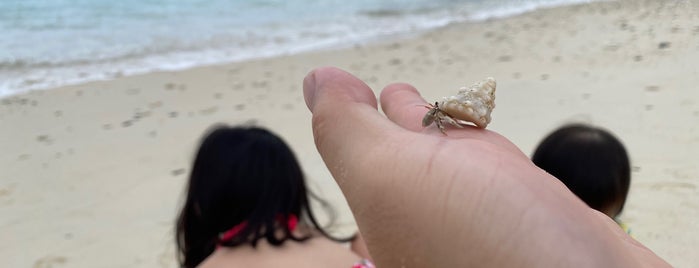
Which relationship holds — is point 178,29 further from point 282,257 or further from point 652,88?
point 282,257

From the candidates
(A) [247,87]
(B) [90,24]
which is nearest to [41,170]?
(A) [247,87]

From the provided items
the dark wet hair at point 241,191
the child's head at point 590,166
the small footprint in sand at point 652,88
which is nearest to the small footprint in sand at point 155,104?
the dark wet hair at point 241,191

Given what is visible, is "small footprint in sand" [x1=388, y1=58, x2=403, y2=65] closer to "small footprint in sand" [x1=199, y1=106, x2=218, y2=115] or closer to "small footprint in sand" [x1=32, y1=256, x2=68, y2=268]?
"small footprint in sand" [x1=199, y1=106, x2=218, y2=115]

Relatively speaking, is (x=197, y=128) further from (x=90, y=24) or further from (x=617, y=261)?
(x=90, y=24)

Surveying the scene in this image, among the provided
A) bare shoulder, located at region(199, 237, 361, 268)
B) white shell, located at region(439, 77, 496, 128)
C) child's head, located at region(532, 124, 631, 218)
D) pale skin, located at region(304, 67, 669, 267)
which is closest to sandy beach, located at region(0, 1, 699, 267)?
child's head, located at region(532, 124, 631, 218)

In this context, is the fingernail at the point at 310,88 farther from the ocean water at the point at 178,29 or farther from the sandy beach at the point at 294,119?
the ocean water at the point at 178,29

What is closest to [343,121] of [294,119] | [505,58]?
[294,119]

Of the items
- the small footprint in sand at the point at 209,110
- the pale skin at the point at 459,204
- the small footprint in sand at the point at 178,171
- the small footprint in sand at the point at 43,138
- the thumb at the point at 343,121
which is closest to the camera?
the pale skin at the point at 459,204

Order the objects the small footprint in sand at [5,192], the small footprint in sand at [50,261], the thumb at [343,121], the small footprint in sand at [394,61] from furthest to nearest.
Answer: the small footprint in sand at [394,61] < the small footprint in sand at [5,192] < the small footprint in sand at [50,261] < the thumb at [343,121]
